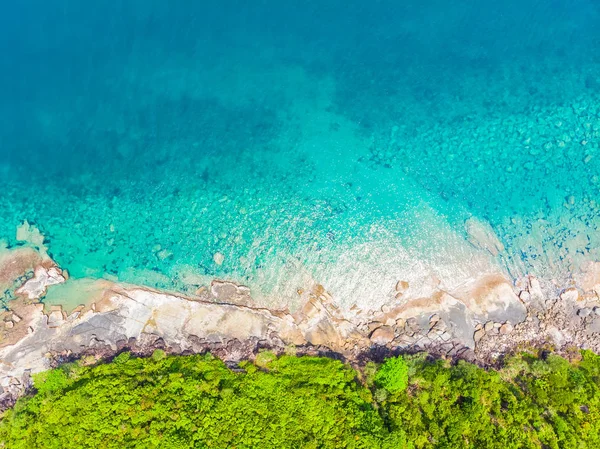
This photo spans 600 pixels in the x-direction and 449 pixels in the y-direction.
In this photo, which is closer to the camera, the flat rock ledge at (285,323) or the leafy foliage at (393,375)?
the leafy foliage at (393,375)

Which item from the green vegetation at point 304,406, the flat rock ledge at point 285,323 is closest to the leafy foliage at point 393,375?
the green vegetation at point 304,406

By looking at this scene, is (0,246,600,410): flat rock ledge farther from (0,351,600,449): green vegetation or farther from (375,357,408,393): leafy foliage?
(375,357,408,393): leafy foliage

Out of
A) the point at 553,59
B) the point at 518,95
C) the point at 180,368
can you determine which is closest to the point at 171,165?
the point at 180,368

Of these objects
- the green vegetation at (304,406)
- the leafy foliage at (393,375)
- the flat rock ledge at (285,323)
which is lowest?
the green vegetation at (304,406)

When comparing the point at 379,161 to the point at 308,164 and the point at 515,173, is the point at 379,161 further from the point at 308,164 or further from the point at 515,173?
the point at 515,173

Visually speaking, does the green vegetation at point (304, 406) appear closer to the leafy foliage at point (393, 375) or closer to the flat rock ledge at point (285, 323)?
the leafy foliage at point (393, 375)
